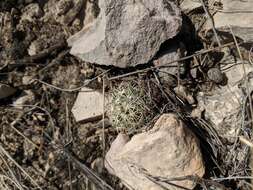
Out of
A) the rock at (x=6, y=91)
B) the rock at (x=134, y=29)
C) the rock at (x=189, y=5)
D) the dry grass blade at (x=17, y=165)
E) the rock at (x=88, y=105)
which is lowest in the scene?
the dry grass blade at (x=17, y=165)

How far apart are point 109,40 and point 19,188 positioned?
3.21ft

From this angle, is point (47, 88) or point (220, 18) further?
point (47, 88)

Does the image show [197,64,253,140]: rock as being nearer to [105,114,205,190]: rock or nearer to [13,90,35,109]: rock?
[105,114,205,190]: rock

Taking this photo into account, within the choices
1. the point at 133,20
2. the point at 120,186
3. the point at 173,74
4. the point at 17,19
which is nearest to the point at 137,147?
the point at 120,186

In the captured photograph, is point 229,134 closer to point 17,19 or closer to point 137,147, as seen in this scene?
point 137,147

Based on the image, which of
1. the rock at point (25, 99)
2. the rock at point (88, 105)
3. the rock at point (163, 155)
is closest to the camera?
the rock at point (163, 155)

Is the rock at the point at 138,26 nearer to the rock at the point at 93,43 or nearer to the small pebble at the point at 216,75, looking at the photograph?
the rock at the point at 93,43

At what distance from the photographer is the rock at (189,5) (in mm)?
2748

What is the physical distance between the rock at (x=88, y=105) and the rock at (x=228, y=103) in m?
0.57

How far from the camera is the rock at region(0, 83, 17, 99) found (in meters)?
2.89

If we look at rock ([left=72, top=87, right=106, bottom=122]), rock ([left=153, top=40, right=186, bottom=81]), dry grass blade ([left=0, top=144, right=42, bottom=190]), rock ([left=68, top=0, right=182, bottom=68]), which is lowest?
dry grass blade ([left=0, top=144, right=42, bottom=190])

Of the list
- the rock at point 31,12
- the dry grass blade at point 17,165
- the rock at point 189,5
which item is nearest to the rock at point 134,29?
the rock at point 189,5

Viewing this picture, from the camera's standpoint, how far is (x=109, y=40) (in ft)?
8.57

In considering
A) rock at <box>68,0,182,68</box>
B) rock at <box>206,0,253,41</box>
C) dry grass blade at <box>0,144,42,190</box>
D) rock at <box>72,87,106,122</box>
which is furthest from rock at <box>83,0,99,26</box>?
dry grass blade at <box>0,144,42,190</box>
